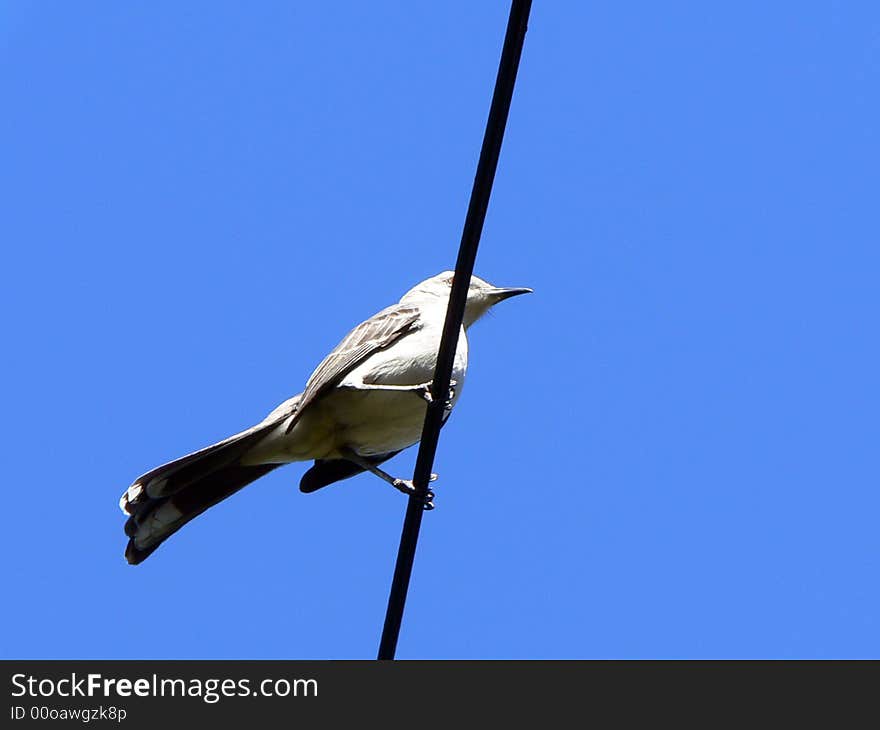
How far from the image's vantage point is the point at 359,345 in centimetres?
845

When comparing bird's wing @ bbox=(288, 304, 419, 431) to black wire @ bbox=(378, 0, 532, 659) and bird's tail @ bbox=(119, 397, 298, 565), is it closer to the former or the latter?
Answer: bird's tail @ bbox=(119, 397, 298, 565)

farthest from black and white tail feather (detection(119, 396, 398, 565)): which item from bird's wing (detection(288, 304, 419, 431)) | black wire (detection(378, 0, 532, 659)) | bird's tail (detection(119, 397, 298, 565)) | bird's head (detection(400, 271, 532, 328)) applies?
black wire (detection(378, 0, 532, 659))

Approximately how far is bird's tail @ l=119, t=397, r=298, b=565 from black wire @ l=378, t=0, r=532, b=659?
2.50 meters

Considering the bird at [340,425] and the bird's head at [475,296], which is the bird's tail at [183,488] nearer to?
the bird at [340,425]

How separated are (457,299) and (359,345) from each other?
8.56 ft

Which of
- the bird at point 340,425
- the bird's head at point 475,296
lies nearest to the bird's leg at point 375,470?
the bird at point 340,425

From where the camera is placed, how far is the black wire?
514 cm

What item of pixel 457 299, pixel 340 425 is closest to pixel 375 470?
pixel 340 425

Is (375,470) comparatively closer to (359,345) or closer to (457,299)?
(359,345)

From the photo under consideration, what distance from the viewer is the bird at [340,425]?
26.9ft

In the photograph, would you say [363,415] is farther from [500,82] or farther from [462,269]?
[500,82]
